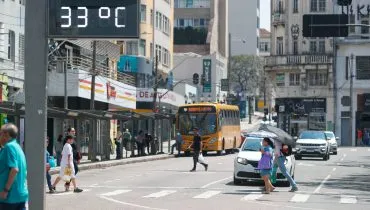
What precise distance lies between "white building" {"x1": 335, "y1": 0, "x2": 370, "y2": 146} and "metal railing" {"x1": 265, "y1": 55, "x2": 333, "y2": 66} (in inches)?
81.2

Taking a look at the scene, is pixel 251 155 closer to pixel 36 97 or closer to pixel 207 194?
pixel 207 194

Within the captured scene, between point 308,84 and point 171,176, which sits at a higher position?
point 308,84

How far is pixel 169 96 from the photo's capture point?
3135 inches

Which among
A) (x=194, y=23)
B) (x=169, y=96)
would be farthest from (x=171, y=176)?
(x=194, y=23)

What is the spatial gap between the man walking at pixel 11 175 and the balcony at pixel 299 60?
262 ft

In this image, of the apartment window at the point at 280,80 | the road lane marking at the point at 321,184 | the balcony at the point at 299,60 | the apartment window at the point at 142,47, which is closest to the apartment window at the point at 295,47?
the balcony at the point at 299,60

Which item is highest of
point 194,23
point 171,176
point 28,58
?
point 194,23

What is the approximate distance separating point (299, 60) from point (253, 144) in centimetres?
6365

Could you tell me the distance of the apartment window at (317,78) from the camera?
9000cm

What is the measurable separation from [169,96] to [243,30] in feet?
211

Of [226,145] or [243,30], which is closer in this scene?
[226,145]

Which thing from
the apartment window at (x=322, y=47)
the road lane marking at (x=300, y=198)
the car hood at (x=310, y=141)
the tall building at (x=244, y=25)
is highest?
the tall building at (x=244, y=25)

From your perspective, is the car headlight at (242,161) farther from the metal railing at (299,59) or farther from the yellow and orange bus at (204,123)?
the metal railing at (299,59)

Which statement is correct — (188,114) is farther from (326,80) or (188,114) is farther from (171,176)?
(326,80)
